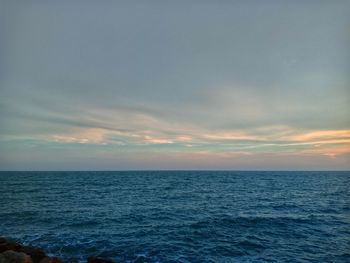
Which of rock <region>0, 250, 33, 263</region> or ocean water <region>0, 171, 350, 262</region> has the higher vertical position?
rock <region>0, 250, 33, 263</region>

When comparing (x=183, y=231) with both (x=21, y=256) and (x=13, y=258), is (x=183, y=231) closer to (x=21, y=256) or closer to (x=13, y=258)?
(x=21, y=256)

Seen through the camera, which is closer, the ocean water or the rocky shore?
the rocky shore

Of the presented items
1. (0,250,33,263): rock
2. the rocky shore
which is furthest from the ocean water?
(0,250,33,263): rock

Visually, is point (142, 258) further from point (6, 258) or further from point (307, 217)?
point (307, 217)

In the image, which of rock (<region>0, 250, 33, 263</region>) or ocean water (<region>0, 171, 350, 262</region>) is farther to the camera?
ocean water (<region>0, 171, 350, 262</region>)

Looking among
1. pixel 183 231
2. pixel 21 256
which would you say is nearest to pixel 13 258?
pixel 21 256

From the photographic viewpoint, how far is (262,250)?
16875mm

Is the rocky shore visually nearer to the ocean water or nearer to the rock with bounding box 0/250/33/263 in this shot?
the rock with bounding box 0/250/33/263

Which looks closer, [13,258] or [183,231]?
[13,258]

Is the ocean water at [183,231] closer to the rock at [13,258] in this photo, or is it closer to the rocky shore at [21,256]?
the rocky shore at [21,256]

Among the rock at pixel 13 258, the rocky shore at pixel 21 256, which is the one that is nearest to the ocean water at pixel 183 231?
the rocky shore at pixel 21 256

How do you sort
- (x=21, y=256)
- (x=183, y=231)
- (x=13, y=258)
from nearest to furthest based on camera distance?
1. (x=13, y=258)
2. (x=21, y=256)
3. (x=183, y=231)

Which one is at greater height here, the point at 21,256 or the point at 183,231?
the point at 21,256

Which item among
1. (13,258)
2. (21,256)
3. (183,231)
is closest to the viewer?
(13,258)
